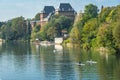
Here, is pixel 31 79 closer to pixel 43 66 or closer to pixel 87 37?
pixel 43 66

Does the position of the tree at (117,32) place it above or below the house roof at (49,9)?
below

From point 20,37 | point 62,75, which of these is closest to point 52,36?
point 20,37

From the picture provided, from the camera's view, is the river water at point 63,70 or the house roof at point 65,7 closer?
the river water at point 63,70

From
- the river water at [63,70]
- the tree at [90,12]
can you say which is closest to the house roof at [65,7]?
the tree at [90,12]

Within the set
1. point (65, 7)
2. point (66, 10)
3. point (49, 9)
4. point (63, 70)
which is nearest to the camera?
point (63, 70)

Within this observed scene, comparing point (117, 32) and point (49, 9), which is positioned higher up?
point (49, 9)

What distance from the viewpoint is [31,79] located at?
170ft

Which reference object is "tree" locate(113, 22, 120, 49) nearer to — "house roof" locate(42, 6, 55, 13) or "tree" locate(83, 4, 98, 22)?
"tree" locate(83, 4, 98, 22)

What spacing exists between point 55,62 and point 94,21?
37230 millimetres

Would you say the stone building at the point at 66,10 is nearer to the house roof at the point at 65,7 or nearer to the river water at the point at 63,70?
the house roof at the point at 65,7

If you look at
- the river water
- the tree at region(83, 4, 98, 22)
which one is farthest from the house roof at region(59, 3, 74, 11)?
the river water

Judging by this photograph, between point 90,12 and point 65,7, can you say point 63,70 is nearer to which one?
point 90,12

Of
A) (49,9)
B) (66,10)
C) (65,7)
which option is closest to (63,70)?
(66,10)

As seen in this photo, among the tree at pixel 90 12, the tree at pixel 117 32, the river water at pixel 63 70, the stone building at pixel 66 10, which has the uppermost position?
the stone building at pixel 66 10
